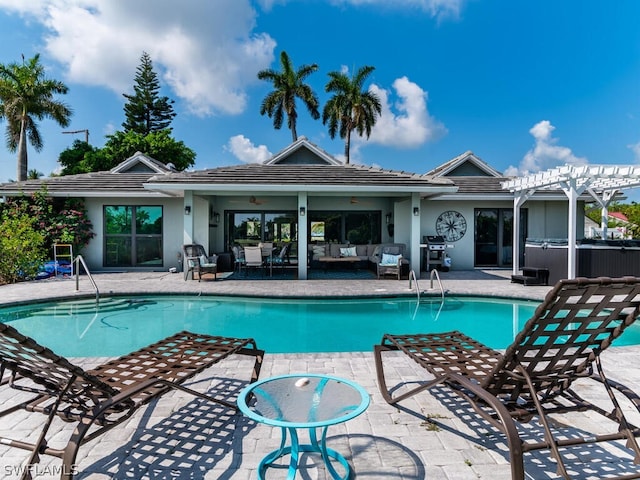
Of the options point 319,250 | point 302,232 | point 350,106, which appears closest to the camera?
point 302,232

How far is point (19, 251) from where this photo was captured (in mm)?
11305

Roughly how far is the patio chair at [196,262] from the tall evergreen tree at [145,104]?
91.0ft

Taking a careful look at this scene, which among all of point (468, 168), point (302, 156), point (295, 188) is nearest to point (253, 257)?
point (295, 188)

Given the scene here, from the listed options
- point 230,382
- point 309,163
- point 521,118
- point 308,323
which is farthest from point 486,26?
point 230,382

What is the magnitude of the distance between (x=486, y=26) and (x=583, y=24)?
393cm

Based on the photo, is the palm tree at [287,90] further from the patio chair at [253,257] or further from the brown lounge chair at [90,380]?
the brown lounge chair at [90,380]

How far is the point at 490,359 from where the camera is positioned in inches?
133

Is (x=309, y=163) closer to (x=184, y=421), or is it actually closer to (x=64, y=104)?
(x=184, y=421)

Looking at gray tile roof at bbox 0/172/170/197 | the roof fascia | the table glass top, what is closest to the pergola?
the roof fascia

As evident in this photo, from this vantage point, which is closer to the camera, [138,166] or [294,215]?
[294,215]

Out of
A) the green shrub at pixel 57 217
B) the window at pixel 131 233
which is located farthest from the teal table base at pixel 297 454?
the green shrub at pixel 57 217

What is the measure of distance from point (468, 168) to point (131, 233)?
48.6ft

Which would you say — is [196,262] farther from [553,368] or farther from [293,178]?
[553,368]

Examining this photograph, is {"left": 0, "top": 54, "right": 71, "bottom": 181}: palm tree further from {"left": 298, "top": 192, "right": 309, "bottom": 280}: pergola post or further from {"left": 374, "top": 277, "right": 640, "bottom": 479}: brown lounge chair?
{"left": 374, "top": 277, "right": 640, "bottom": 479}: brown lounge chair
